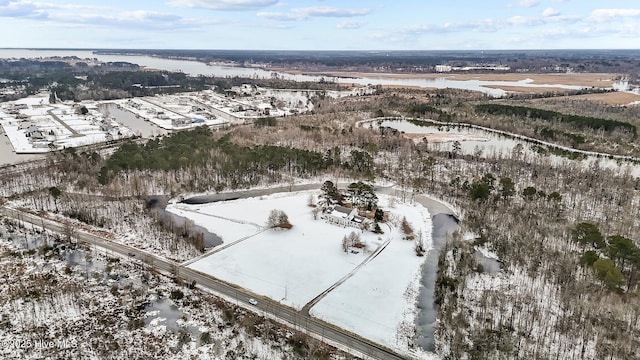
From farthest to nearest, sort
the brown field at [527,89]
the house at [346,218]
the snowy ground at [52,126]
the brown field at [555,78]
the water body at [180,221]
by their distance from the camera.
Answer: the brown field at [555,78]
the brown field at [527,89]
the snowy ground at [52,126]
the house at [346,218]
the water body at [180,221]

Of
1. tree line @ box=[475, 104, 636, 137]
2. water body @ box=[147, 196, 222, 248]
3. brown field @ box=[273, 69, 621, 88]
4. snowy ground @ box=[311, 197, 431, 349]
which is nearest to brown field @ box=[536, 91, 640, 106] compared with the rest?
brown field @ box=[273, 69, 621, 88]

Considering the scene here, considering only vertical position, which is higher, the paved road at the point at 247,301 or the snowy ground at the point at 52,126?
the snowy ground at the point at 52,126

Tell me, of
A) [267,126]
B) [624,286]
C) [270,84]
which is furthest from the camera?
[270,84]

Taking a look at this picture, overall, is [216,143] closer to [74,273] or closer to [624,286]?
[74,273]

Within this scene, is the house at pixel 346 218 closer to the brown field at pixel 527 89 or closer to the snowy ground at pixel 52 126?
the snowy ground at pixel 52 126

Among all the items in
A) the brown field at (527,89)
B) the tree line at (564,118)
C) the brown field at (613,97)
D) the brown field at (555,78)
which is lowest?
the tree line at (564,118)

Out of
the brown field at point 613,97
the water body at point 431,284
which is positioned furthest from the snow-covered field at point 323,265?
the brown field at point 613,97

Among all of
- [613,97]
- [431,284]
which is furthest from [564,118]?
[431,284]

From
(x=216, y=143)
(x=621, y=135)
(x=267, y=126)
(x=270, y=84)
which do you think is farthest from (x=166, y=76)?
(x=621, y=135)
